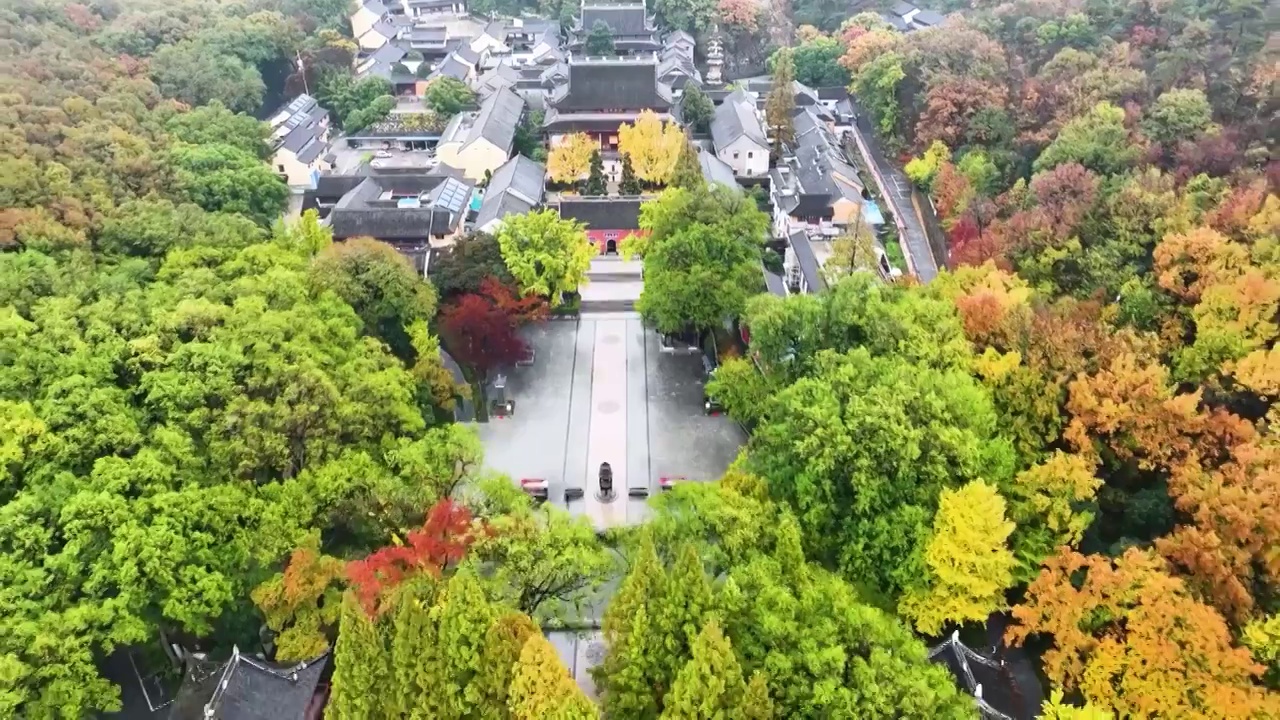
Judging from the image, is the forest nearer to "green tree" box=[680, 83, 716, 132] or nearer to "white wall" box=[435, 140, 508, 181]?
"white wall" box=[435, 140, 508, 181]

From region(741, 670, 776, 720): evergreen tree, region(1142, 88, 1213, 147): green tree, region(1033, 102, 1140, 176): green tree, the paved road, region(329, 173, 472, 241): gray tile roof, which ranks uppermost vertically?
region(1142, 88, 1213, 147): green tree

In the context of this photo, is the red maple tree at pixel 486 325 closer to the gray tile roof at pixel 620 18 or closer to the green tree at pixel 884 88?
the green tree at pixel 884 88

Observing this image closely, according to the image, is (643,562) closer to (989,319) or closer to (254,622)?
(254,622)

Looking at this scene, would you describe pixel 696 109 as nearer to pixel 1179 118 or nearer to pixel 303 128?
pixel 303 128

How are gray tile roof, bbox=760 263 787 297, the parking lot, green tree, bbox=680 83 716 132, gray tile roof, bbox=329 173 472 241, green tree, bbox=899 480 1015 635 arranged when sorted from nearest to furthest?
green tree, bbox=899 480 1015 635 < the parking lot < gray tile roof, bbox=760 263 787 297 < gray tile roof, bbox=329 173 472 241 < green tree, bbox=680 83 716 132

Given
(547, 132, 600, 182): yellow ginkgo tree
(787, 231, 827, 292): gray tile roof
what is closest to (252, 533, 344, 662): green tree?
(787, 231, 827, 292): gray tile roof

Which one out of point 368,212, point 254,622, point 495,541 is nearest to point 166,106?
point 368,212

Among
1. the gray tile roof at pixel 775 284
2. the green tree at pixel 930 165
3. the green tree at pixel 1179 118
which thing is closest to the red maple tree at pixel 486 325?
the gray tile roof at pixel 775 284
